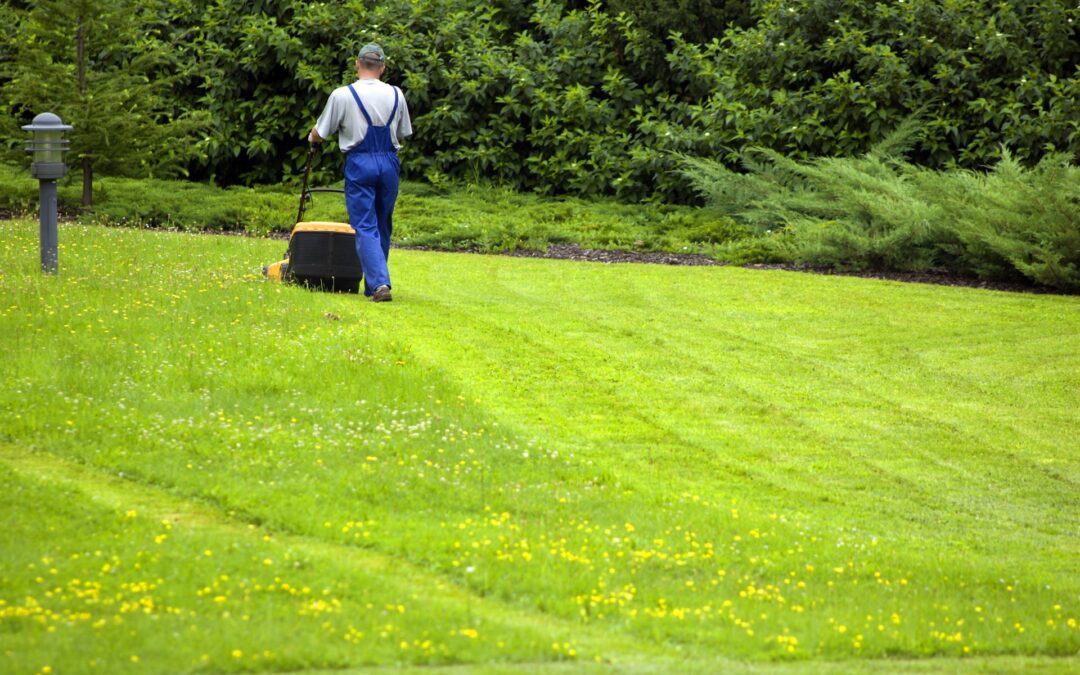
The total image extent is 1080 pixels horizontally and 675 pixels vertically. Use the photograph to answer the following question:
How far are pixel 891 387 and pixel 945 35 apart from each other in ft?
30.1

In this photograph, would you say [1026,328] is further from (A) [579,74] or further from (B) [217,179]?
(B) [217,179]

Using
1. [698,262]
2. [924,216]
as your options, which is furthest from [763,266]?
[924,216]

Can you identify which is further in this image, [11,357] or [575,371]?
[575,371]

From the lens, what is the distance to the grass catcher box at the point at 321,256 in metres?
11.8

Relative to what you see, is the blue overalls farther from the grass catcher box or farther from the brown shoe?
the grass catcher box

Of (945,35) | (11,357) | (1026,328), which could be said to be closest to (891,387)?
(1026,328)

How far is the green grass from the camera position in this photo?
17.9ft

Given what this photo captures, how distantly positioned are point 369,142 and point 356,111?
306 millimetres

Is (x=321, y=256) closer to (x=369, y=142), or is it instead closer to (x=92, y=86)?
(x=369, y=142)

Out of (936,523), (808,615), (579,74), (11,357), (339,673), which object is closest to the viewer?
(339,673)

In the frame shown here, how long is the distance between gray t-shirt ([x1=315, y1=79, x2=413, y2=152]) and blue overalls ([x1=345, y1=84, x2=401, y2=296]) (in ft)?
0.14

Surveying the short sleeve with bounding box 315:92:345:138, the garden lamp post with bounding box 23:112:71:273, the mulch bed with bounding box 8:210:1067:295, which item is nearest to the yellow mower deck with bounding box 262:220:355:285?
the short sleeve with bounding box 315:92:345:138

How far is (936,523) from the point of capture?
741cm

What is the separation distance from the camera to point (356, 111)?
11.4 m
